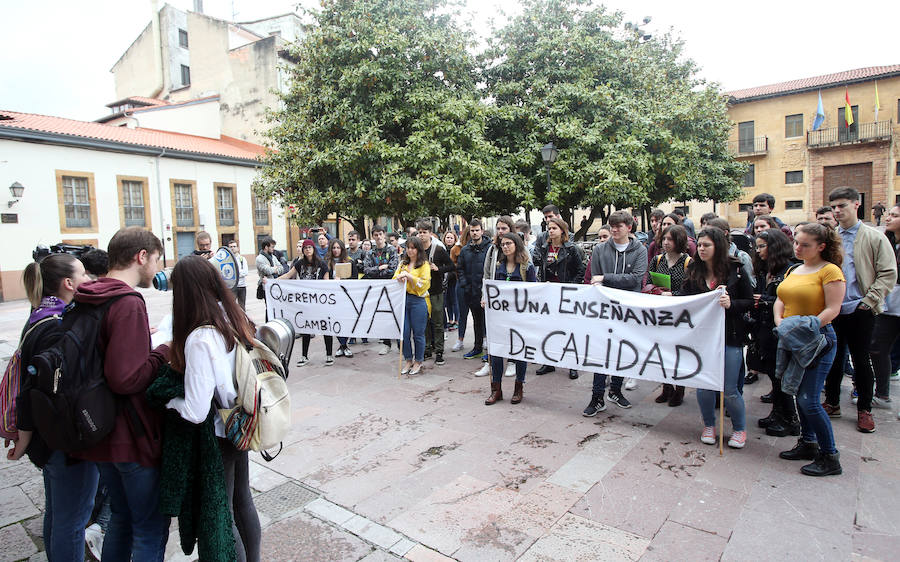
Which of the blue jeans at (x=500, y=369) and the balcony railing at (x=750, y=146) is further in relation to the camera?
the balcony railing at (x=750, y=146)

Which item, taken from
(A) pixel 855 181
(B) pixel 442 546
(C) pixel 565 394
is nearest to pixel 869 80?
(A) pixel 855 181

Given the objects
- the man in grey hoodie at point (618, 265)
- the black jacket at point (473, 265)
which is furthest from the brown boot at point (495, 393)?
the black jacket at point (473, 265)

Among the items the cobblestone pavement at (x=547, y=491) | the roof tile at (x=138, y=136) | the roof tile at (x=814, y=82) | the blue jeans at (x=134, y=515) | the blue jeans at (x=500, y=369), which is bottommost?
the cobblestone pavement at (x=547, y=491)

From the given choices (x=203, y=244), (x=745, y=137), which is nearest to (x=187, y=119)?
(x=203, y=244)

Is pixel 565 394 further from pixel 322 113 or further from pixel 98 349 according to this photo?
pixel 322 113

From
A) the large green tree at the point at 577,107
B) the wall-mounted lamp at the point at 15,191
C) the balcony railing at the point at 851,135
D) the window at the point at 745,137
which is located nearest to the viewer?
the large green tree at the point at 577,107

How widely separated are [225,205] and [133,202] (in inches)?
193

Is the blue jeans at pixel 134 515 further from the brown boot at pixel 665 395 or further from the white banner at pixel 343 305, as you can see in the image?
the brown boot at pixel 665 395

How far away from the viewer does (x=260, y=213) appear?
1208 inches

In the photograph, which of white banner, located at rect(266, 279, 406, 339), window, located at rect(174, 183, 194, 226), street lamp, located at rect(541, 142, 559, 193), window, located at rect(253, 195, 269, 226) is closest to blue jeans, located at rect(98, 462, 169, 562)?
white banner, located at rect(266, 279, 406, 339)

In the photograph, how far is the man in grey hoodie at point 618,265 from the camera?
17.0 ft

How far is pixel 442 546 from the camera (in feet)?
9.98

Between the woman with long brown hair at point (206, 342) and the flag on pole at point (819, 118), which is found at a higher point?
the flag on pole at point (819, 118)

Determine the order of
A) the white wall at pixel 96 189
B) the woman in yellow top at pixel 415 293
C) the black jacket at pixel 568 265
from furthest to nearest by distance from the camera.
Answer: the white wall at pixel 96 189 → the woman in yellow top at pixel 415 293 → the black jacket at pixel 568 265
